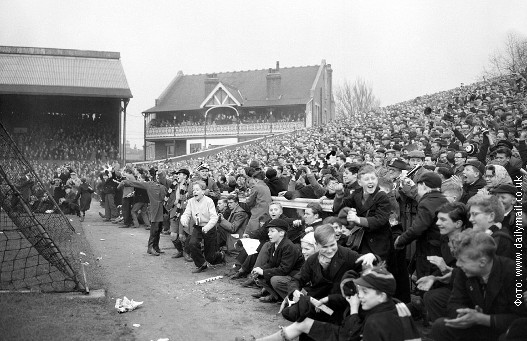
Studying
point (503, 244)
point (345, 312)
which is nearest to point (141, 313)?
point (345, 312)

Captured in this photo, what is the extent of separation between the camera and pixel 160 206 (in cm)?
1162

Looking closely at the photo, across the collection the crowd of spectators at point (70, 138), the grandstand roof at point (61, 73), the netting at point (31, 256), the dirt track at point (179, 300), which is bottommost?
the dirt track at point (179, 300)

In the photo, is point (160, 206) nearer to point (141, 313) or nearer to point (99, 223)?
point (141, 313)

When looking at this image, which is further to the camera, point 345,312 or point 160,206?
point 160,206

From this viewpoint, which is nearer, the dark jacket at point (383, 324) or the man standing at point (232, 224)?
the dark jacket at point (383, 324)

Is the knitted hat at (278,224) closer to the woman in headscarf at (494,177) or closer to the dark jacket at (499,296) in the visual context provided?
the woman in headscarf at (494,177)

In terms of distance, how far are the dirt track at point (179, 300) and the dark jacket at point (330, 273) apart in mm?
1000

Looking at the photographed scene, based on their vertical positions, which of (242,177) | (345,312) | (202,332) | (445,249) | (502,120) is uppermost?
(502,120)

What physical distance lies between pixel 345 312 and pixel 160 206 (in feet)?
24.1

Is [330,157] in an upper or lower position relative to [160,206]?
upper

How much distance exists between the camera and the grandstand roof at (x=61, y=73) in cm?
3469

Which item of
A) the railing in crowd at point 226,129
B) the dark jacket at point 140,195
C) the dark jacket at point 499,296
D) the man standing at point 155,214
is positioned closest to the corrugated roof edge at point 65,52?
the railing in crowd at point 226,129

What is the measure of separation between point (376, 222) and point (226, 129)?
42.5 m

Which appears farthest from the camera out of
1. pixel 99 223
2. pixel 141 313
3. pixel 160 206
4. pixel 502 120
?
pixel 99 223
